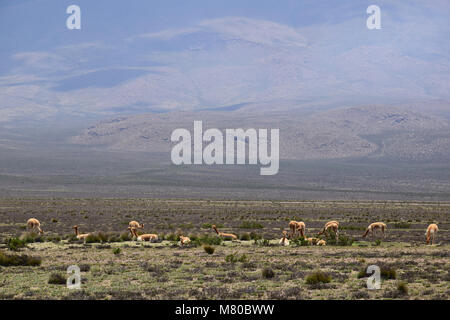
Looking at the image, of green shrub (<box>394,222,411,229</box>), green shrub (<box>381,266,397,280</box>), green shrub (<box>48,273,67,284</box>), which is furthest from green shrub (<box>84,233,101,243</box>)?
green shrub (<box>394,222,411,229</box>)

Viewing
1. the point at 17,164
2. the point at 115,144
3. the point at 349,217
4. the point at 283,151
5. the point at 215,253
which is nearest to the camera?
the point at 215,253

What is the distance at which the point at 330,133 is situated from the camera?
13975 centimetres

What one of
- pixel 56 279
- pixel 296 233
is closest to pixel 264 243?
pixel 296 233

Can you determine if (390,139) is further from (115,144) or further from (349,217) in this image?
(349,217)

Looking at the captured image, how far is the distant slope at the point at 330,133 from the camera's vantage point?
416ft

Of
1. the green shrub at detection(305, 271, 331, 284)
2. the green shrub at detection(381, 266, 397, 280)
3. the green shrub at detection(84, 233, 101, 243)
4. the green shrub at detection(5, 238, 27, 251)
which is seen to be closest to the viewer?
the green shrub at detection(305, 271, 331, 284)

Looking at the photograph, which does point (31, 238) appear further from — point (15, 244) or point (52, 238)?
point (15, 244)

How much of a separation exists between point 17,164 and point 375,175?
58656 mm

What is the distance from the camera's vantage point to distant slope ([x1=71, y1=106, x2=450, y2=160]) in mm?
126750

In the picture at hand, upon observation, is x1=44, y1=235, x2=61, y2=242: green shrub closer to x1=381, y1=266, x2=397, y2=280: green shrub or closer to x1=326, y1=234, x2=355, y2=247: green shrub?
x1=326, y1=234, x2=355, y2=247: green shrub

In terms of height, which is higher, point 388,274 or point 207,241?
point 388,274

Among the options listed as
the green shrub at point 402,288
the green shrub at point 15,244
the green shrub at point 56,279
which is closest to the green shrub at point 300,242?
the green shrub at point 402,288

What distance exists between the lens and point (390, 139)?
136750 mm
